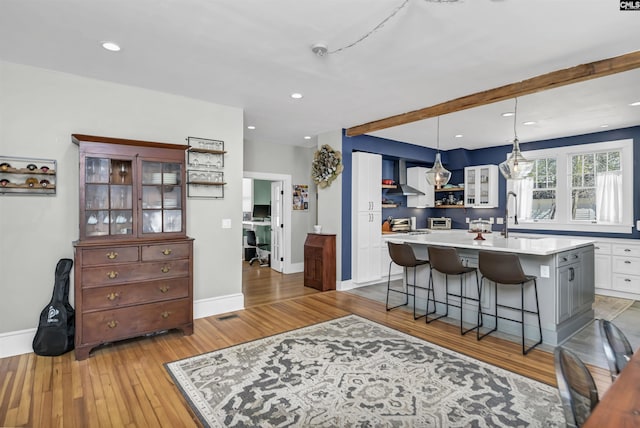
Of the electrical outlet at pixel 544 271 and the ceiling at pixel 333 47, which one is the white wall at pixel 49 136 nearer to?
the ceiling at pixel 333 47

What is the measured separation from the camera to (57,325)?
121 inches

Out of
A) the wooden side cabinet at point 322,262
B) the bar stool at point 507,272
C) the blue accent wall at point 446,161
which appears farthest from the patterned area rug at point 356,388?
the blue accent wall at point 446,161

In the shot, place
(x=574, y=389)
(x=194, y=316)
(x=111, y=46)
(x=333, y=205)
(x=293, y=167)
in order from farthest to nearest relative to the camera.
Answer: (x=293, y=167)
(x=333, y=205)
(x=194, y=316)
(x=111, y=46)
(x=574, y=389)

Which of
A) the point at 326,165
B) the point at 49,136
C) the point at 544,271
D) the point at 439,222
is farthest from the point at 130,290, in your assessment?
the point at 439,222

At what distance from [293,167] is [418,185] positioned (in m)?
2.85

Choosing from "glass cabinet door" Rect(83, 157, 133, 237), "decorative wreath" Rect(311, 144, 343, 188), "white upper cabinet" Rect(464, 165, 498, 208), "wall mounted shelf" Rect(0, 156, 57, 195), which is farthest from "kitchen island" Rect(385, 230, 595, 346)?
"wall mounted shelf" Rect(0, 156, 57, 195)

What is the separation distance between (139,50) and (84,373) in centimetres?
282

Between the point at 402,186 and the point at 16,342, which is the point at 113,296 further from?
the point at 402,186

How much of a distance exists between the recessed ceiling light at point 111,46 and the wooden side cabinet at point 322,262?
3782 mm

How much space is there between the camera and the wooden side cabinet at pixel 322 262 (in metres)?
5.50

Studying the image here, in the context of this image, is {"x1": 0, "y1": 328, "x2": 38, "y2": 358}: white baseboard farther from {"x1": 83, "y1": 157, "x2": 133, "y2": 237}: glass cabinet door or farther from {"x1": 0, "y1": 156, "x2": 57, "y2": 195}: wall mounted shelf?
{"x1": 0, "y1": 156, "x2": 57, "y2": 195}: wall mounted shelf

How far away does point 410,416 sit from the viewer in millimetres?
2162

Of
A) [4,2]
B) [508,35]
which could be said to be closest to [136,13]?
[4,2]

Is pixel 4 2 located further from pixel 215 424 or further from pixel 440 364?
pixel 440 364
